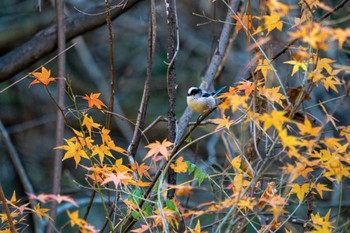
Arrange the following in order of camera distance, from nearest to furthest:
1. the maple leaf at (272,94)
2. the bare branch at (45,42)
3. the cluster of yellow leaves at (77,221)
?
the cluster of yellow leaves at (77,221)
the maple leaf at (272,94)
the bare branch at (45,42)

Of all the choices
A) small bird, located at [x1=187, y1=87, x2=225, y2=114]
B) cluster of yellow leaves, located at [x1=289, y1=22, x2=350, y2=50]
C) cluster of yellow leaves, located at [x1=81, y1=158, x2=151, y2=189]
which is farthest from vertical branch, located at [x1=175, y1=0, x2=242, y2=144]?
cluster of yellow leaves, located at [x1=289, y1=22, x2=350, y2=50]

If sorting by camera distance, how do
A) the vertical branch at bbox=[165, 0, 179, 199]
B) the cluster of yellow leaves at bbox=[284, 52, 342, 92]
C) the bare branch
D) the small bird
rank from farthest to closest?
the bare branch → the small bird → the vertical branch at bbox=[165, 0, 179, 199] → the cluster of yellow leaves at bbox=[284, 52, 342, 92]

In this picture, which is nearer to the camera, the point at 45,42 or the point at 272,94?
the point at 272,94

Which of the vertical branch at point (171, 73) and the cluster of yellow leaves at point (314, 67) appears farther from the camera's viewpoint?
the vertical branch at point (171, 73)

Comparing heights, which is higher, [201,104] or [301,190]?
[201,104]

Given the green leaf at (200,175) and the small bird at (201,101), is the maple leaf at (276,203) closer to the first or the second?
the green leaf at (200,175)

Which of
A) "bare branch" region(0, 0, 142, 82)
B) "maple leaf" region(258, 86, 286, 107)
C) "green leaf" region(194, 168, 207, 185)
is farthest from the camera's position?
"bare branch" region(0, 0, 142, 82)

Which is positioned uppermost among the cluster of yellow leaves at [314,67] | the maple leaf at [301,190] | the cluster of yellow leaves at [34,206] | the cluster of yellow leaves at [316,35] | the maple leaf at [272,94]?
the cluster of yellow leaves at [316,35]

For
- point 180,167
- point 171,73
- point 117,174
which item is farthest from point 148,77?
point 117,174

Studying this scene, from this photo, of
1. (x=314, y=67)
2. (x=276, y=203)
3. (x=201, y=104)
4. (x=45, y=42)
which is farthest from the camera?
(x=45, y=42)

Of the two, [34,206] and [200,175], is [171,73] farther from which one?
[34,206]

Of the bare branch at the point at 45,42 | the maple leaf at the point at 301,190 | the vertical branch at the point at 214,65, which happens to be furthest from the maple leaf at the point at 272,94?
the bare branch at the point at 45,42

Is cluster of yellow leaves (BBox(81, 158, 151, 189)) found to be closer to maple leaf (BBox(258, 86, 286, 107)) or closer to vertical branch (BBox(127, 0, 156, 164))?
vertical branch (BBox(127, 0, 156, 164))

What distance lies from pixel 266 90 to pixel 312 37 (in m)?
0.71
